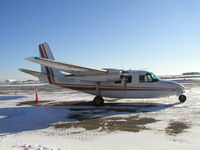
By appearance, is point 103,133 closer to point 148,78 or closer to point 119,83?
point 119,83

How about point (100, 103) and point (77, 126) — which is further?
point (100, 103)

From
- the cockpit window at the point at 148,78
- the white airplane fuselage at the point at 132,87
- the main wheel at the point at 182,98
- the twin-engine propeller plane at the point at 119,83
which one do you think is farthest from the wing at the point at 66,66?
the main wheel at the point at 182,98

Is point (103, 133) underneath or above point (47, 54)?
underneath

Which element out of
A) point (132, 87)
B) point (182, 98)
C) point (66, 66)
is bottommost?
point (182, 98)

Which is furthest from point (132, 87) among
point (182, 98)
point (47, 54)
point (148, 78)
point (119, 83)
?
point (47, 54)

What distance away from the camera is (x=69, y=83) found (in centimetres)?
1429

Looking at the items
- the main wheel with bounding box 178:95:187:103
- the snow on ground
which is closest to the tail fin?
the snow on ground

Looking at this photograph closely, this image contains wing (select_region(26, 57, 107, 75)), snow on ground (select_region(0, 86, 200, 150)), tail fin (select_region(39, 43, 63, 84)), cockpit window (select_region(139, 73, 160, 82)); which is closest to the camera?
snow on ground (select_region(0, 86, 200, 150))

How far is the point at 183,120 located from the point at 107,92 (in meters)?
6.51

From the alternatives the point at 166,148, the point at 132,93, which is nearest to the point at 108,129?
the point at 166,148

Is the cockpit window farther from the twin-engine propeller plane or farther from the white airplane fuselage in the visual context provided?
the white airplane fuselage

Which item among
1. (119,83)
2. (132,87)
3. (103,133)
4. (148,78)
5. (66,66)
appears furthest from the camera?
(119,83)

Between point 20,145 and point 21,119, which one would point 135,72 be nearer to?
point 21,119

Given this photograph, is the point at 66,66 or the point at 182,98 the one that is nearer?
the point at 66,66
